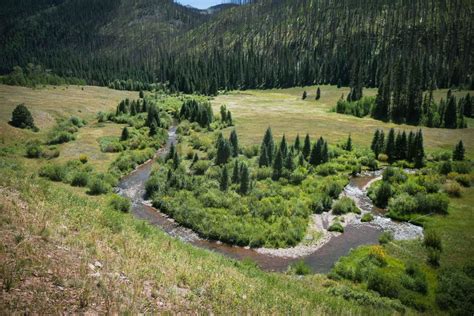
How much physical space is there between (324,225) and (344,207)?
4.95 m

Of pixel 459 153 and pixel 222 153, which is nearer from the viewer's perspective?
pixel 222 153

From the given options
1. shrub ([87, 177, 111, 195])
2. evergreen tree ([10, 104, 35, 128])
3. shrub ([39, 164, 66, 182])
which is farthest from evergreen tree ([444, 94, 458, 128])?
evergreen tree ([10, 104, 35, 128])

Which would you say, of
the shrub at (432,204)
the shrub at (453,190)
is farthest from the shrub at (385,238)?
the shrub at (453,190)

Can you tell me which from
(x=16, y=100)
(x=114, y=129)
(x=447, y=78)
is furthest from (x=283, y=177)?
(x=447, y=78)

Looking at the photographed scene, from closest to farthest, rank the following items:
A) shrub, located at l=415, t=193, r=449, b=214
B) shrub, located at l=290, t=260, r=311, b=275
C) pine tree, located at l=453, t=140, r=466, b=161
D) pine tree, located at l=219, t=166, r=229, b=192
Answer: shrub, located at l=290, t=260, r=311, b=275 < shrub, located at l=415, t=193, r=449, b=214 < pine tree, located at l=219, t=166, r=229, b=192 < pine tree, located at l=453, t=140, r=466, b=161

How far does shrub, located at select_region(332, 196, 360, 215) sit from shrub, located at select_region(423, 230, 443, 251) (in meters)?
10.2

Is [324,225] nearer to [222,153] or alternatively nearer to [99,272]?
[222,153]

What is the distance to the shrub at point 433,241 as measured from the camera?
3328 cm

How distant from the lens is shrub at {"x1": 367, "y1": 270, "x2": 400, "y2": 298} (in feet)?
83.9

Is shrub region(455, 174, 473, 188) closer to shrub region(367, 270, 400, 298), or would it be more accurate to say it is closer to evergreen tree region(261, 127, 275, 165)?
evergreen tree region(261, 127, 275, 165)

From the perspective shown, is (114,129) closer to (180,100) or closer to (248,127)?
(248,127)

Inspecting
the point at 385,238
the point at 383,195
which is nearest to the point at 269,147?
the point at 383,195

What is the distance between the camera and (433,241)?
3338 centimetres

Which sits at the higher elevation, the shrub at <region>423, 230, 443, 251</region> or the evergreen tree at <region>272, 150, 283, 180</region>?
the evergreen tree at <region>272, 150, 283, 180</region>
